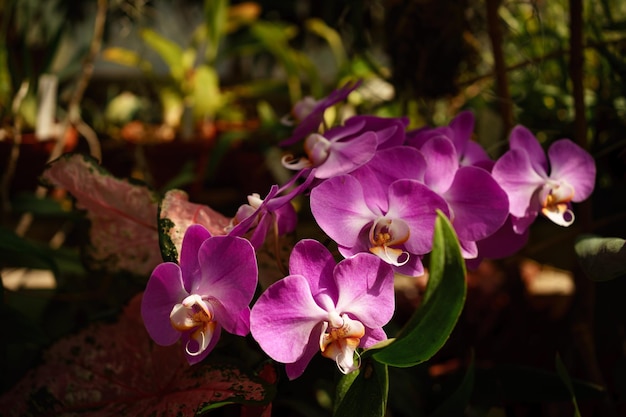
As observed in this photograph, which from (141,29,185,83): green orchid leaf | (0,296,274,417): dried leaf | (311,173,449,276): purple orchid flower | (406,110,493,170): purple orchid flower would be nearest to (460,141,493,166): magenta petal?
(406,110,493,170): purple orchid flower

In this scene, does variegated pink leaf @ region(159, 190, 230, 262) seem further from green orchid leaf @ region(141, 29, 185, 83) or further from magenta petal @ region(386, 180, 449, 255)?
green orchid leaf @ region(141, 29, 185, 83)

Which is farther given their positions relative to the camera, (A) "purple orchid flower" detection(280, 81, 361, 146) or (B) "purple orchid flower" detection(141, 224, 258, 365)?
(A) "purple orchid flower" detection(280, 81, 361, 146)

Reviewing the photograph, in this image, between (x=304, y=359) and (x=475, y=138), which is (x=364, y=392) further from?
(x=475, y=138)

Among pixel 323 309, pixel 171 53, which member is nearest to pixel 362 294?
pixel 323 309

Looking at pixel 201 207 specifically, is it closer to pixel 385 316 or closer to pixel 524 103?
pixel 385 316

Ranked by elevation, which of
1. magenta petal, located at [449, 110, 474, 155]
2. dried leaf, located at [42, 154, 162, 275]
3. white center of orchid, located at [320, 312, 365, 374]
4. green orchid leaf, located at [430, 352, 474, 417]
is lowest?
green orchid leaf, located at [430, 352, 474, 417]

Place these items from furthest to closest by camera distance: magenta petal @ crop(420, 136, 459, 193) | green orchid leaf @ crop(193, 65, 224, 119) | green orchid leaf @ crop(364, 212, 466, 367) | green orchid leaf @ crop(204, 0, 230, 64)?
green orchid leaf @ crop(193, 65, 224, 119) < green orchid leaf @ crop(204, 0, 230, 64) < magenta petal @ crop(420, 136, 459, 193) < green orchid leaf @ crop(364, 212, 466, 367)

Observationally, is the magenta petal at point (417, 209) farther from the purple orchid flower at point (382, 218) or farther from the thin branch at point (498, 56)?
the thin branch at point (498, 56)
